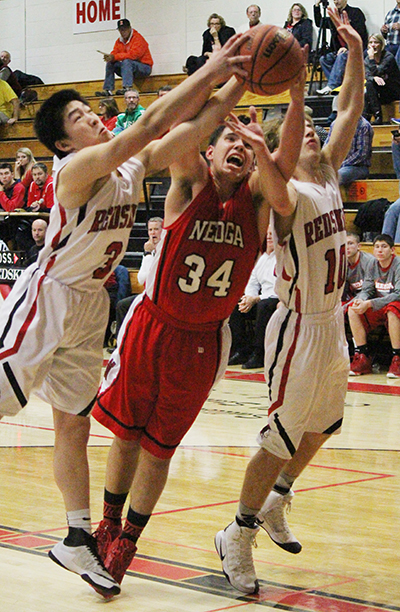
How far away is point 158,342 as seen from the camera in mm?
3527

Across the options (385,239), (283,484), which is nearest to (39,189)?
(385,239)

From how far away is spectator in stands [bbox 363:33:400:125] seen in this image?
41.3 ft

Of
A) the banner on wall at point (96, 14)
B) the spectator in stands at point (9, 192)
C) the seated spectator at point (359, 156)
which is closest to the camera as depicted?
the seated spectator at point (359, 156)

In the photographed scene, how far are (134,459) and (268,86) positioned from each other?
1.54m

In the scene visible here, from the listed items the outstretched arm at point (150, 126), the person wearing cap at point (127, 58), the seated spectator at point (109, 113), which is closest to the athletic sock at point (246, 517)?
the outstretched arm at point (150, 126)

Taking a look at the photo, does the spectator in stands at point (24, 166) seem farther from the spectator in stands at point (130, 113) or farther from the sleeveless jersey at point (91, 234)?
the sleeveless jersey at point (91, 234)

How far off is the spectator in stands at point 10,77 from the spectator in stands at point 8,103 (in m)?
0.47

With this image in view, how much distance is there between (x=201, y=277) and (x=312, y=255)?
0.46 metres

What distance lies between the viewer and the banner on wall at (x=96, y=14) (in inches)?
723

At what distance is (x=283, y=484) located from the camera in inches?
156

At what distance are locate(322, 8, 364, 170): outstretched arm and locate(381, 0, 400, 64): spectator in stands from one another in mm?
9496

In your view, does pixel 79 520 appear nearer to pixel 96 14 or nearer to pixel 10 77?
pixel 10 77

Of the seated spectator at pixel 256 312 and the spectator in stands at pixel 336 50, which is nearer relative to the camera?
the seated spectator at pixel 256 312

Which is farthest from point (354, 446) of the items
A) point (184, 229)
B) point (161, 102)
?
point (161, 102)
